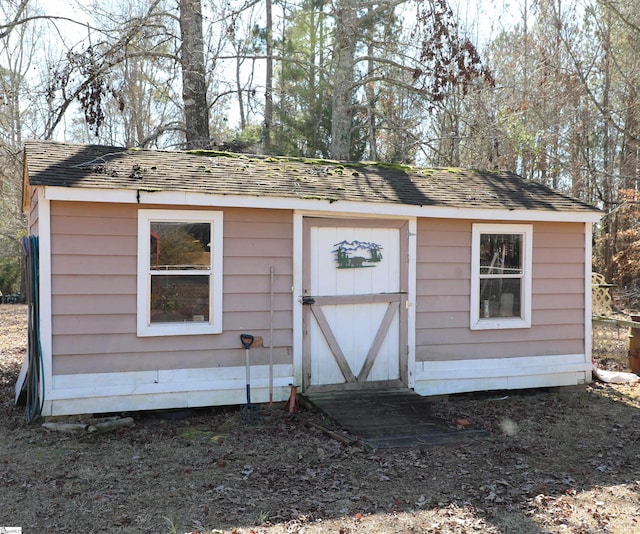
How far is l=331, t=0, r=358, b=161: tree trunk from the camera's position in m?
13.9

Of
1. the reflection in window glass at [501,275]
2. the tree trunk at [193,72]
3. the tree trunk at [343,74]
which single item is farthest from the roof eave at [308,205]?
the tree trunk at [343,74]

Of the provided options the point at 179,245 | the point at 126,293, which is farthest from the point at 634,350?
the point at 126,293

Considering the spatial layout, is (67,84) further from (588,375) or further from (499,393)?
(588,375)

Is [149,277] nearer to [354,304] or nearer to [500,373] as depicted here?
[354,304]

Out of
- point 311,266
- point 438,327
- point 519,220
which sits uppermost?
point 519,220

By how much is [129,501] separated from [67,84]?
31.2 ft

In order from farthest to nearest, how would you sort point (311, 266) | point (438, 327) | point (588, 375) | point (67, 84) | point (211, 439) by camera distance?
point (67, 84), point (588, 375), point (438, 327), point (311, 266), point (211, 439)

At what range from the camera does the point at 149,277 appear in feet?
22.2

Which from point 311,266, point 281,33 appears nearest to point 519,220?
point 311,266

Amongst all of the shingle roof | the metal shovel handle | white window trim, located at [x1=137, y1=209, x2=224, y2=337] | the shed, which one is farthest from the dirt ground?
the shingle roof

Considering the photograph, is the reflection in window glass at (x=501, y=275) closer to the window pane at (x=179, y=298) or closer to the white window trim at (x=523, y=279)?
the white window trim at (x=523, y=279)

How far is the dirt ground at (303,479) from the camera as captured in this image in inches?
172

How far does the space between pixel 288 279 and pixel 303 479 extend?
9.05 ft

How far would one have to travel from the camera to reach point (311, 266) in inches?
295
